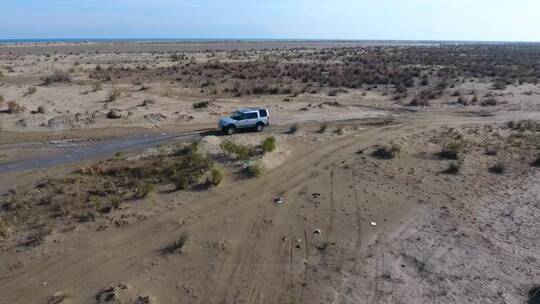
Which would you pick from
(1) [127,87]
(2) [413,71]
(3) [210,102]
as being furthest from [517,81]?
(1) [127,87]

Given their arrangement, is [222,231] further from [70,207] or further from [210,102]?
[210,102]

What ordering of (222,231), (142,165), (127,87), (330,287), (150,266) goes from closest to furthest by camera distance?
(330,287) < (150,266) < (222,231) < (142,165) < (127,87)

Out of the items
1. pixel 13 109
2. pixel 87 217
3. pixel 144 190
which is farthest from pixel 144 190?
pixel 13 109

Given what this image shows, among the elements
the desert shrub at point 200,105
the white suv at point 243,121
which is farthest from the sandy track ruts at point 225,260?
the desert shrub at point 200,105

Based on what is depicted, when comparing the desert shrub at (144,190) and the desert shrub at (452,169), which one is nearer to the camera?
the desert shrub at (144,190)

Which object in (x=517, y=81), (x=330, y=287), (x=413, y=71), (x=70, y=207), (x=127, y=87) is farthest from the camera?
(x=413, y=71)

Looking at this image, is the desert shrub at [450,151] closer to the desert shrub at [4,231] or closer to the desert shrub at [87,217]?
the desert shrub at [87,217]

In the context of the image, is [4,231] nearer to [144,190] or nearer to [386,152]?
[144,190]
